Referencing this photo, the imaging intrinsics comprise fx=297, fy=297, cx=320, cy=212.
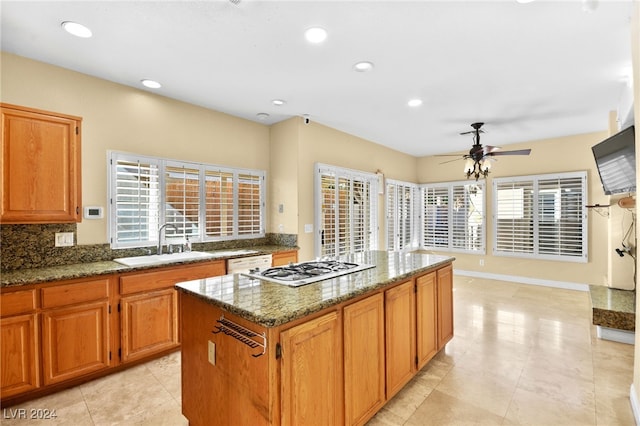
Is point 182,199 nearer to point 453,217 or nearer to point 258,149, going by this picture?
point 258,149

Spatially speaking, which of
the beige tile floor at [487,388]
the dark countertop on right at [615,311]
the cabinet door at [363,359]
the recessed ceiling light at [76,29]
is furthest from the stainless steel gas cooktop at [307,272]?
the dark countertop on right at [615,311]

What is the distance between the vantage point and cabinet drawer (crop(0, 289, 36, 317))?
2119 mm

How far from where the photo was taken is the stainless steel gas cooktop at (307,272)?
1.98m

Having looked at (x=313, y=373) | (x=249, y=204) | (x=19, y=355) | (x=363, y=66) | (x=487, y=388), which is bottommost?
(x=487, y=388)

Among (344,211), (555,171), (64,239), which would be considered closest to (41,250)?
(64,239)

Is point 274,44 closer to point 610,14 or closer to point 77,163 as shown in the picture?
point 77,163

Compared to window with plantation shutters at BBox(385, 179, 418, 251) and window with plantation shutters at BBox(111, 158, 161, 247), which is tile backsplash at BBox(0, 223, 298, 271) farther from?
window with plantation shutters at BBox(385, 179, 418, 251)

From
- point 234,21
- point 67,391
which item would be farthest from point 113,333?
point 234,21

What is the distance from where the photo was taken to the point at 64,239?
278 cm

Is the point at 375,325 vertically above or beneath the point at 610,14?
beneath

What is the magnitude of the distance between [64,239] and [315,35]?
2900 millimetres

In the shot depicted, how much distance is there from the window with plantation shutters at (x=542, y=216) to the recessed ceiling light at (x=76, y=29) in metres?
6.63

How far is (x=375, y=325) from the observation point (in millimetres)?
1979

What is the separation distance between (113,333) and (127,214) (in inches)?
47.4
